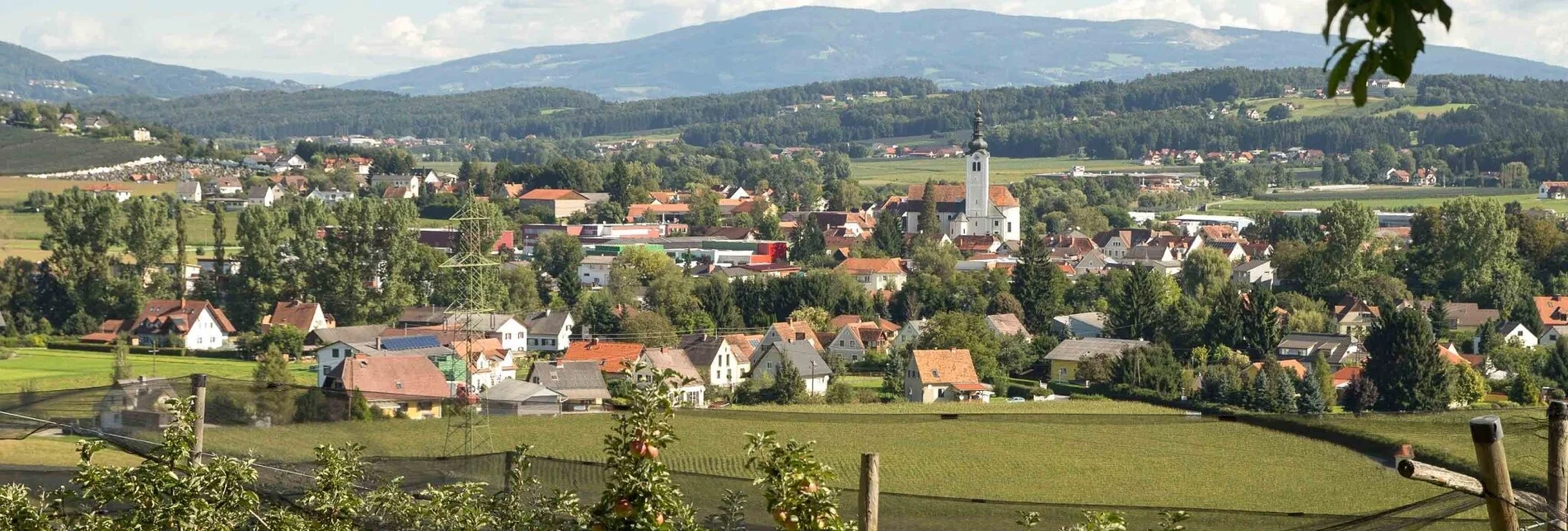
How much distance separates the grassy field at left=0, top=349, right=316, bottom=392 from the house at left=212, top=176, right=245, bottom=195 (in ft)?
116

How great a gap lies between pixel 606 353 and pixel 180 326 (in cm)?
932

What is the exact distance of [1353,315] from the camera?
38188 millimetres

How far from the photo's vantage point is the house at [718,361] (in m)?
31.1

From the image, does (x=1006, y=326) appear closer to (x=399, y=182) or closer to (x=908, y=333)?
(x=908, y=333)

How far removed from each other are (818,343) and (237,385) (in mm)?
26949

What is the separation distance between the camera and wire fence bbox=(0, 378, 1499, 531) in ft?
19.9

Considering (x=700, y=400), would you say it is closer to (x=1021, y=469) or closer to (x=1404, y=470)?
(x=1021, y=469)

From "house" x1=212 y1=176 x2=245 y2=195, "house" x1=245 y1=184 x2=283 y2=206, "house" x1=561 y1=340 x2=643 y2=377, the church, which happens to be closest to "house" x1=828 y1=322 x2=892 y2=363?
"house" x1=561 y1=340 x2=643 y2=377

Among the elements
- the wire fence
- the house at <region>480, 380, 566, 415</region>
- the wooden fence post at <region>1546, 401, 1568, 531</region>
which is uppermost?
the wooden fence post at <region>1546, 401, 1568, 531</region>

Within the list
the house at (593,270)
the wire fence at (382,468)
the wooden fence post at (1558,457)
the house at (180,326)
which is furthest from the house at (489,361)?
the wooden fence post at (1558,457)

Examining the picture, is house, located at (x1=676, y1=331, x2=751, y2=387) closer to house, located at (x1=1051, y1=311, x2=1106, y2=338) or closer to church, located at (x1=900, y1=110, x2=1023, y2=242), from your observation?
house, located at (x1=1051, y1=311, x2=1106, y2=338)

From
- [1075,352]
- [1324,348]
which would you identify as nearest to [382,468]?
[1075,352]

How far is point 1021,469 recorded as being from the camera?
18.2 metres

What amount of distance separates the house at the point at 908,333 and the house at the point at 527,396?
9328 millimetres
